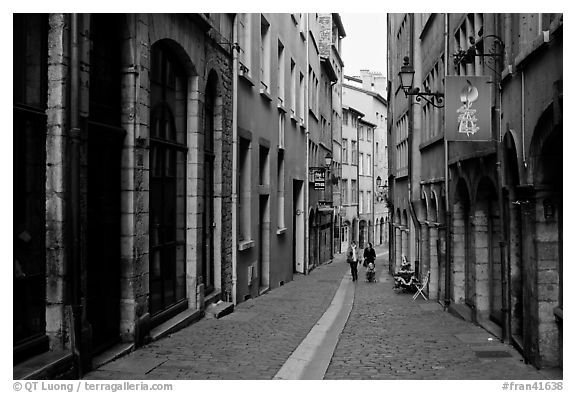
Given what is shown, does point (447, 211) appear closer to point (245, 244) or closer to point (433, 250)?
point (433, 250)

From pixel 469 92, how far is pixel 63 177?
685 cm

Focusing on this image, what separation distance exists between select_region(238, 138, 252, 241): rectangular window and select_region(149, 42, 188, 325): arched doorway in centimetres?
506

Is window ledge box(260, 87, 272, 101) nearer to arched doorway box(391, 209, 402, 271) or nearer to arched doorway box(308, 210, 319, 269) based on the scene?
arched doorway box(391, 209, 402, 271)

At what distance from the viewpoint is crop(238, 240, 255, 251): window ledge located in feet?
54.5

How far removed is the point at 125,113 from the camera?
9859 mm

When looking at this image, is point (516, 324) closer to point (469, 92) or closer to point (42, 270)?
point (469, 92)

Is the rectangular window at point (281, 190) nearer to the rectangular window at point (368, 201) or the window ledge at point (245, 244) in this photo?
the window ledge at point (245, 244)

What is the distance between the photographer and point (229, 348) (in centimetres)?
1046

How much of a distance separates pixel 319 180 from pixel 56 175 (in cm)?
2328

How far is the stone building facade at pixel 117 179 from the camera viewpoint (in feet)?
24.3

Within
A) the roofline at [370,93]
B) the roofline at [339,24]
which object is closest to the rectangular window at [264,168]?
the roofline at [339,24]

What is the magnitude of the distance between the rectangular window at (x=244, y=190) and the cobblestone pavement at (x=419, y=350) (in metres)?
3.40

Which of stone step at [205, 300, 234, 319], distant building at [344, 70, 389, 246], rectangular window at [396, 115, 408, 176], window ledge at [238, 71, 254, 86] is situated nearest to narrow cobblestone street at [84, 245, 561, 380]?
stone step at [205, 300, 234, 319]

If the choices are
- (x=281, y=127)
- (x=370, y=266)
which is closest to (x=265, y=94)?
(x=281, y=127)
